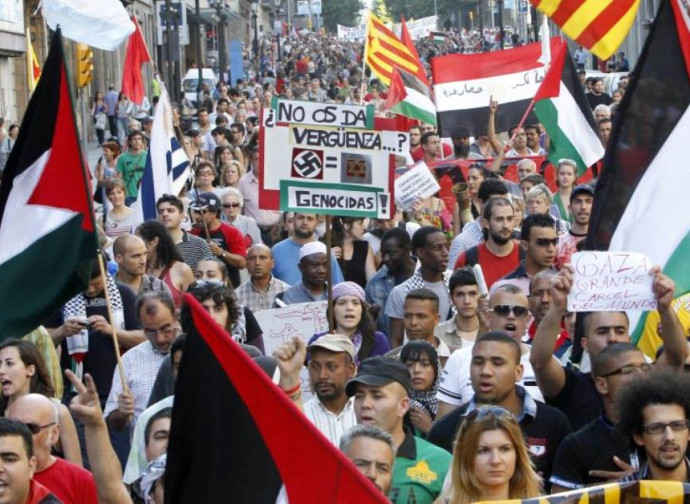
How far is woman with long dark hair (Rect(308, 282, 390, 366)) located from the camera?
30.8ft

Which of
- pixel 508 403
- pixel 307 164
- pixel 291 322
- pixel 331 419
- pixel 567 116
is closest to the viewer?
pixel 508 403

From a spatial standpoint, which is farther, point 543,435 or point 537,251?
point 537,251

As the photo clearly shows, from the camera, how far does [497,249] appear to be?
10672mm

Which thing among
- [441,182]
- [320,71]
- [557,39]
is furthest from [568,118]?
[320,71]

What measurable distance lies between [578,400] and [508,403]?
1.44ft

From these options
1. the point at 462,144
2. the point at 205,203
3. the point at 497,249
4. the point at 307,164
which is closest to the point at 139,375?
the point at 307,164

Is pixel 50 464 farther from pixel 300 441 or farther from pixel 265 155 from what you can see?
pixel 265 155

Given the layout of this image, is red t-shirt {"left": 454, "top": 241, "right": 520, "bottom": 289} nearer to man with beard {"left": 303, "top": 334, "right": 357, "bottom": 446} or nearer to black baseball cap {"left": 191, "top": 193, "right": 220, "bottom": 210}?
black baseball cap {"left": 191, "top": 193, "right": 220, "bottom": 210}

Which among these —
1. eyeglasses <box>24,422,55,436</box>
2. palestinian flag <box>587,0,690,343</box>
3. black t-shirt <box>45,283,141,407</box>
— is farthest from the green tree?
eyeglasses <box>24,422,55,436</box>

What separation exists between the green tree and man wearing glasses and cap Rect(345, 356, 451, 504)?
459 feet

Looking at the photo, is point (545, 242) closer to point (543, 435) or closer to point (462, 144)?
point (543, 435)

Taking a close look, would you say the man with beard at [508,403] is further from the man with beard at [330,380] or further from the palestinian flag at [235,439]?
the palestinian flag at [235,439]

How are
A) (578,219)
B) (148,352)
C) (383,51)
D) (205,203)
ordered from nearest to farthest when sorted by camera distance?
(148,352) < (578,219) < (205,203) < (383,51)

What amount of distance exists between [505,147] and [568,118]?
2213mm
